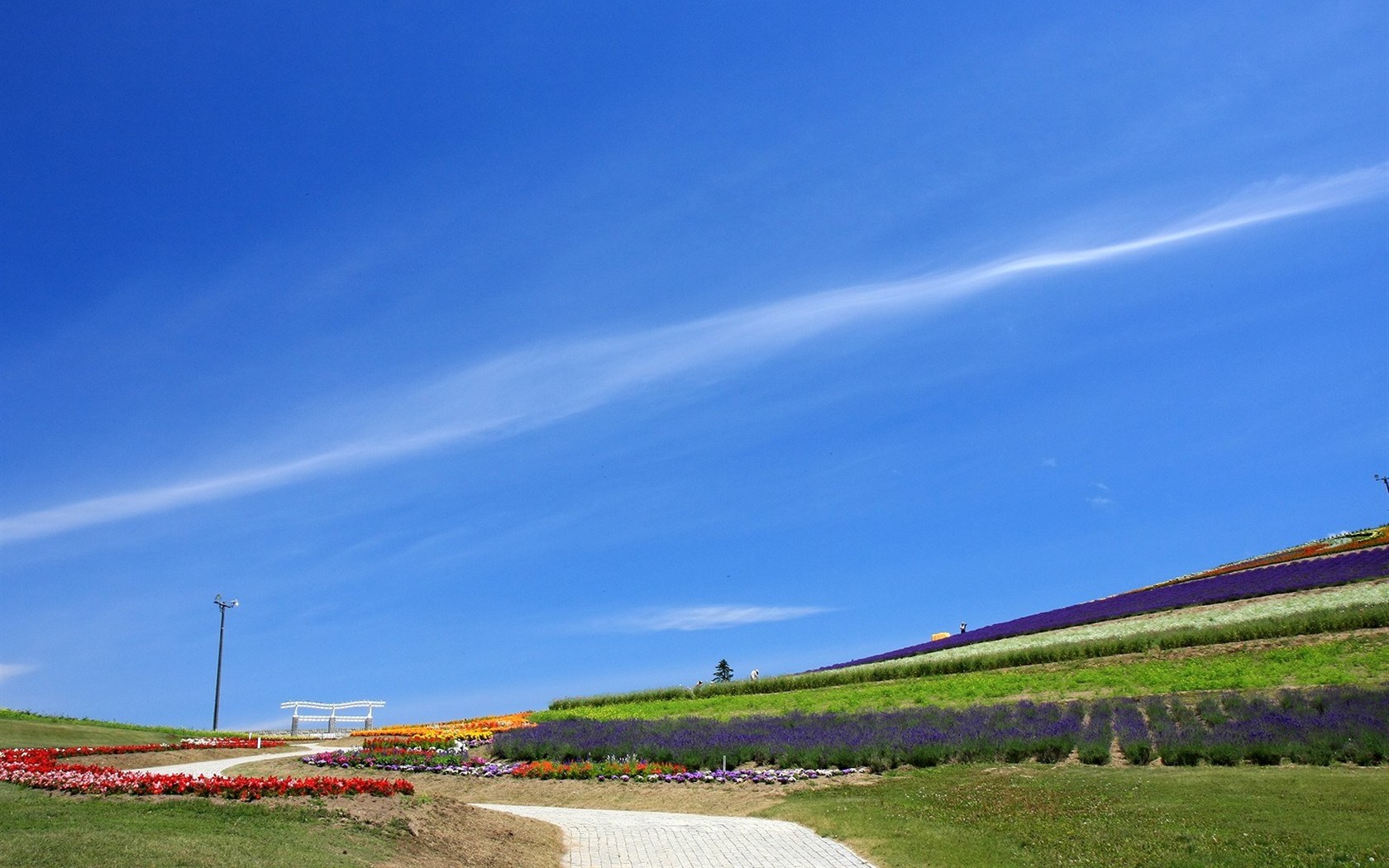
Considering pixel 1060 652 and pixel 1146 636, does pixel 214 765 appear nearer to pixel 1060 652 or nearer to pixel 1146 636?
pixel 1060 652

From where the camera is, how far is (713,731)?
2189cm

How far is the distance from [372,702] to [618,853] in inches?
1254

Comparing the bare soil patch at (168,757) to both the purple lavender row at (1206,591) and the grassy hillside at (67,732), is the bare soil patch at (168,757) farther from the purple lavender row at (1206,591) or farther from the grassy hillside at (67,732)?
the purple lavender row at (1206,591)

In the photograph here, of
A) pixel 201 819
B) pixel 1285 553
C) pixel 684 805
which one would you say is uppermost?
pixel 1285 553

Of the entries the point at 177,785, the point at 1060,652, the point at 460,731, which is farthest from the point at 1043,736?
the point at 460,731

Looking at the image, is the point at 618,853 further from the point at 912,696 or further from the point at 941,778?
the point at 912,696

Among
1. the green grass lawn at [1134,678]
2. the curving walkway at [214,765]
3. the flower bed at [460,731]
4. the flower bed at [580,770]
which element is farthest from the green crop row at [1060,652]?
the curving walkway at [214,765]

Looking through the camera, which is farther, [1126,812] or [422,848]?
[1126,812]

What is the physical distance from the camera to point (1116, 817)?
39.1 ft

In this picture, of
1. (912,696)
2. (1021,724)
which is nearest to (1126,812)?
(1021,724)

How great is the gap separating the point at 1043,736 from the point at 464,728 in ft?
71.6

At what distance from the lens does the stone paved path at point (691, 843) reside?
1182cm

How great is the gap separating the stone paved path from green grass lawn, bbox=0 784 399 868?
11.0 feet

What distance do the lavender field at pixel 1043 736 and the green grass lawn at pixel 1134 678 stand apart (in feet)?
4.76
